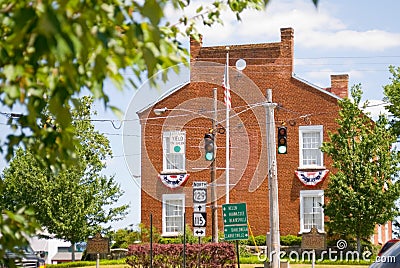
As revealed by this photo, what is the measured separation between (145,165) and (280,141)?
12.8 m

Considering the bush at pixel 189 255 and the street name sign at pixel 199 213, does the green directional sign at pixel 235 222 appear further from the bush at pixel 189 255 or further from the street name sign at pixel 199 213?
the bush at pixel 189 255

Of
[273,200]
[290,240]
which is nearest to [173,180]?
Answer: [290,240]

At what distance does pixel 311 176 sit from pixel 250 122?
15.8ft

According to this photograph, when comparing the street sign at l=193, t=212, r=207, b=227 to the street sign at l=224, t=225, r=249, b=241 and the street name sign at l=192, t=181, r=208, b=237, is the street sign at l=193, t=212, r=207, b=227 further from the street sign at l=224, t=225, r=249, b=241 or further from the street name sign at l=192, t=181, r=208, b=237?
the street sign at l=224, t=225, r=249, b=241

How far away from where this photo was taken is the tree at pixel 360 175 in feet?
126

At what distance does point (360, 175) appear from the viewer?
38.6 metres

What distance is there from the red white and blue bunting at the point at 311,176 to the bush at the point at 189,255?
14.7 meters

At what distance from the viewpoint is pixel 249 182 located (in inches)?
1806

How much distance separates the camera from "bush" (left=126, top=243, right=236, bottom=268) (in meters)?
30.3

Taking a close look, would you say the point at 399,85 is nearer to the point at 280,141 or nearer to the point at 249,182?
the point at 249,182

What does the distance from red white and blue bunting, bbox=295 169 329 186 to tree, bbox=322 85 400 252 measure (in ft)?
15.9

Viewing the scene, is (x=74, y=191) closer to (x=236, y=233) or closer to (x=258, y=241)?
(x=258, y=241)

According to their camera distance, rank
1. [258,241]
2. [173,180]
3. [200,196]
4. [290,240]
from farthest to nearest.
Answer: [173,180], [258,241], [290,240], [200,196]

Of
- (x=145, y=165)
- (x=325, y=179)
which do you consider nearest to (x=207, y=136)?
(x=145, y=165)
